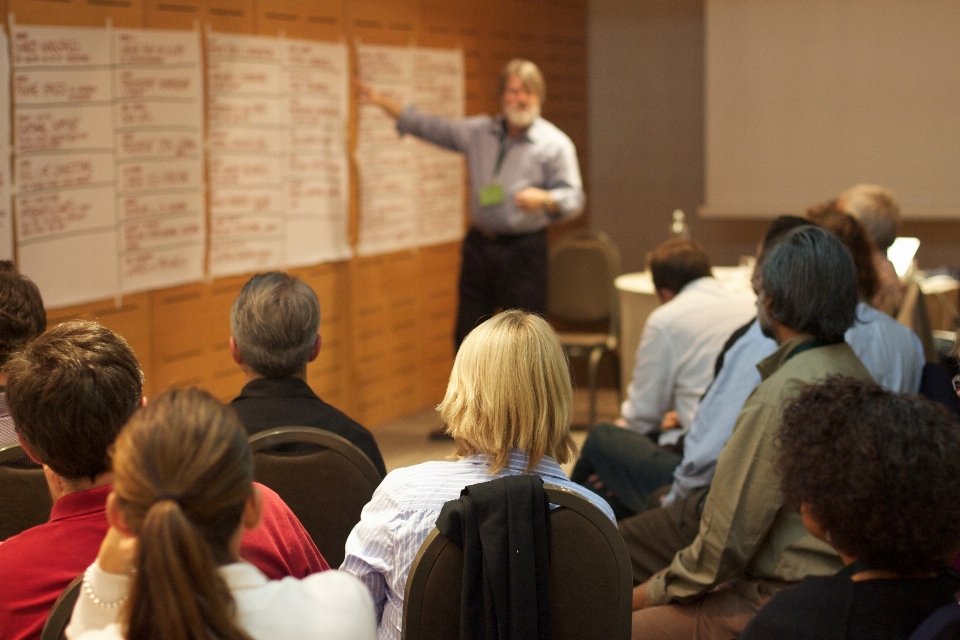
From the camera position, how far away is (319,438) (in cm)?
199

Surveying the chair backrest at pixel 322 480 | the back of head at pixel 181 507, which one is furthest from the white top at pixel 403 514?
the back of head at pixel 181 507

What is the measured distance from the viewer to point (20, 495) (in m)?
1.87

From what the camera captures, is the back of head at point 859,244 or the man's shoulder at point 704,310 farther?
the man's shoulder at point 704,310

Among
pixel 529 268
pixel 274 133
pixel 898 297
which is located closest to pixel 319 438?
pixel 898 297

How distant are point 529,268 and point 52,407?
386 cm

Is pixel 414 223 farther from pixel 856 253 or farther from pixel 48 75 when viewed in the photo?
pixel 856 253

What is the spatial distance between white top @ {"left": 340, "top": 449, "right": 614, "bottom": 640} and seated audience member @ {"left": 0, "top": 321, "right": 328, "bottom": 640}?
0.52 feet

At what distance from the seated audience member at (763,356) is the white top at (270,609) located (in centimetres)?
151

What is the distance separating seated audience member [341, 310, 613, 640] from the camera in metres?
1.63

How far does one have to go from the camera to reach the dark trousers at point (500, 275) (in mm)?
5164

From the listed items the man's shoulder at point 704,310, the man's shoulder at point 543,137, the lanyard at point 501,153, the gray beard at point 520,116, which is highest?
the gray beard at point 520,116

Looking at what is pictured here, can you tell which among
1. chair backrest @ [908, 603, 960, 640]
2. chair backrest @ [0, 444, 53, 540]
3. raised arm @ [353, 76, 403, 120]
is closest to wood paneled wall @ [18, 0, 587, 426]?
raised arm @ [353, 76, 403, 120]

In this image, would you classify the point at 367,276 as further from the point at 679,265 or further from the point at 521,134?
the point at 679,265

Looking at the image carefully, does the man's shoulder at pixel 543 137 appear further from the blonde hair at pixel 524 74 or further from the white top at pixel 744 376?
the white top at pixel 744 376
